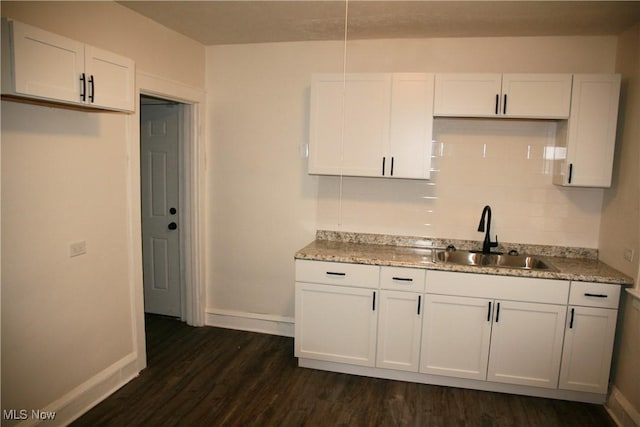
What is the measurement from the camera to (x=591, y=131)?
9.41 feet

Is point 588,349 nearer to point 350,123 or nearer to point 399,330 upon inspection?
point 399,330

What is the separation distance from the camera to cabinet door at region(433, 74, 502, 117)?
294cm

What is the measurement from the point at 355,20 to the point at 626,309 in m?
2.62

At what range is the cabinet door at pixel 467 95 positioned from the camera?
2.94 meters

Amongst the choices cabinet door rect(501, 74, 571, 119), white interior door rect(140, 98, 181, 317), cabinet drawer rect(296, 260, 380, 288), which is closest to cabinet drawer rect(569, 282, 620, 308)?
cabinet door rect(501, 74, 571, 119)

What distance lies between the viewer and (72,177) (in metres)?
2.45

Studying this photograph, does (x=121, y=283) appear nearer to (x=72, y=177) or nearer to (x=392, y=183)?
(x=72, y=177)

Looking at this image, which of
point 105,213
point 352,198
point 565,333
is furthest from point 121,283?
point 565,333

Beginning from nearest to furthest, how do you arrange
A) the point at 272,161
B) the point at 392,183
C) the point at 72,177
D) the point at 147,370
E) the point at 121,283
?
the point at 72,177 < the point at 121,283 < the point at 147,370 < the point at 392,183 < the point at 272,161

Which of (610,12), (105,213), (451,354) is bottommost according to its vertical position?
(451,354)

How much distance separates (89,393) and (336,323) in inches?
65.2

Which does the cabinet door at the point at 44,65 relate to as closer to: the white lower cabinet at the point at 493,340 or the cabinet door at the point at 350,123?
the cabinet door at the point at 350,123

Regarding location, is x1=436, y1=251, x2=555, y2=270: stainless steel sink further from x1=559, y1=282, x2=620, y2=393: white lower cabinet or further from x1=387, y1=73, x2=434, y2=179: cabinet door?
x1=387, y1=73, x2=434, y2=179: cabinet door

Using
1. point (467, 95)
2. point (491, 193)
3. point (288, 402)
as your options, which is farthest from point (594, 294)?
point (288, 402)
